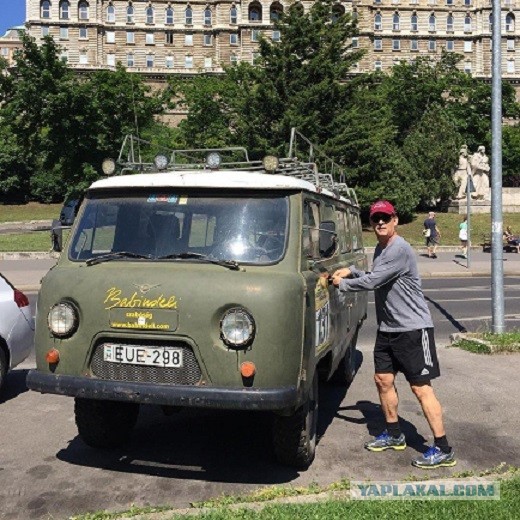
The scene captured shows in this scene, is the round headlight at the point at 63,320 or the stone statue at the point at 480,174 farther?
the stone statue at the point at 480,174

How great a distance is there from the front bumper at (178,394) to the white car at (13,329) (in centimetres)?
262

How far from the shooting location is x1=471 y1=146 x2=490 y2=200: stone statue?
44900 mm

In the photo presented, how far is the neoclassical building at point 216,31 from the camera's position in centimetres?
9744

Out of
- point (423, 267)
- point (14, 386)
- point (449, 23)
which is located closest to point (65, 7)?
point (449, 23)

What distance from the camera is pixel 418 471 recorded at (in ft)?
16.0

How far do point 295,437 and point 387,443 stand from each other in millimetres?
961

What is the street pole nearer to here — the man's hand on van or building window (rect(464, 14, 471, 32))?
the man's hand on van

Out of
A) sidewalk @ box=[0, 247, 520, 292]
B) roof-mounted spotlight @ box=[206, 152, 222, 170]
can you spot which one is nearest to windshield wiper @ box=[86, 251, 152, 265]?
Answer: roof-mounted spotlight @ box=[206, 152, 222, 170]

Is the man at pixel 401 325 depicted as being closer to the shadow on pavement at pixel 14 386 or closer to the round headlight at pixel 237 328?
the round headlight at pixel 237 328

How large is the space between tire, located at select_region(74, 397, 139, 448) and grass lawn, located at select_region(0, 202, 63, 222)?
59.4 m

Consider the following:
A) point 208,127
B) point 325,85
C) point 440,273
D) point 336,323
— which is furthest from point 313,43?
point 336,323

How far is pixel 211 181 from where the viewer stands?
4.93 m

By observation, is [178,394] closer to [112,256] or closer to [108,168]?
[112,256]

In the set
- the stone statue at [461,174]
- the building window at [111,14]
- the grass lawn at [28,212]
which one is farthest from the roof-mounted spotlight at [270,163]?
the building window at [111,14]
